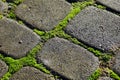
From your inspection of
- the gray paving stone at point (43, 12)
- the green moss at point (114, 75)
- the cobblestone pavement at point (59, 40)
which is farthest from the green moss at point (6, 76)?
the green moss at point (114, 75)

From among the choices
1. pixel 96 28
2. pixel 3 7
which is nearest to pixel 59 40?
pixel 96 28

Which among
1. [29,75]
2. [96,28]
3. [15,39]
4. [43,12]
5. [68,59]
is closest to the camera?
[29,75]

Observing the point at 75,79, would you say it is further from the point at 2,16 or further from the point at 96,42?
the point at 2,16

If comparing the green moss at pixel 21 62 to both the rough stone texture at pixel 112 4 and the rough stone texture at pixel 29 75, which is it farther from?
the rough stone texture at pixel 112 4

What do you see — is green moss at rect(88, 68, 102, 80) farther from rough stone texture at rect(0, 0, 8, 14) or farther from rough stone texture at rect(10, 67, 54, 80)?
rough stone texture at rect(0, 0, 8, 14)

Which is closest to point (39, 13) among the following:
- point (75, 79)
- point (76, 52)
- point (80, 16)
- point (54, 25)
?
point (54, 25)

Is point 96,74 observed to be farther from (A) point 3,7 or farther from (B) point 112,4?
(A) point 3,7

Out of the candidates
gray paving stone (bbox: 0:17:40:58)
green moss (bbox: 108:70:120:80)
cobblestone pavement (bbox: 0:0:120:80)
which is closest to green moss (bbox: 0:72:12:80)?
cobblestone pavement (bbox: 0:0:120:80)
